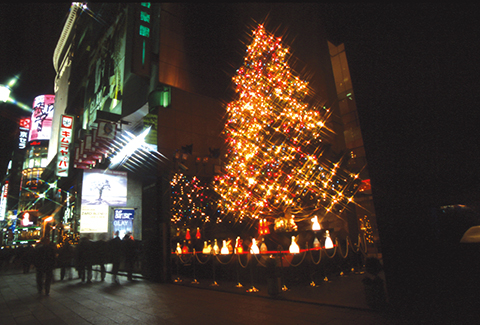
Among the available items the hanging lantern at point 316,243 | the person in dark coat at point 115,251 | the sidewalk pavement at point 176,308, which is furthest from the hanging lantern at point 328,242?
the person in dark coat at point 115,251

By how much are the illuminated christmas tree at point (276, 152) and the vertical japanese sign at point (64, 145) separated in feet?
38.4

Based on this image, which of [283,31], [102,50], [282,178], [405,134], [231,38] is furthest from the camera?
[102,50]

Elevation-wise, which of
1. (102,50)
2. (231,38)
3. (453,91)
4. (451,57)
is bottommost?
(453,91)

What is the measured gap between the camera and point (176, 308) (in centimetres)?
535

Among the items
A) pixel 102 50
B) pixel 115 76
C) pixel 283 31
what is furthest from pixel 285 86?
pixel 102 50

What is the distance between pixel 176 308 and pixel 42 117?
4936 cm

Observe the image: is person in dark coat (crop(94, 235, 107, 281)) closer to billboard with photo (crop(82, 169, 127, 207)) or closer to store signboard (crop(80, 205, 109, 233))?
store signboard (crop(80, 205, 109, 233))

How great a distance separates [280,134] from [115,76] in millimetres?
15622

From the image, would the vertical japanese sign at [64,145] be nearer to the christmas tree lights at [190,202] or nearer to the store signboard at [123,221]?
the store signboard at [123,221]

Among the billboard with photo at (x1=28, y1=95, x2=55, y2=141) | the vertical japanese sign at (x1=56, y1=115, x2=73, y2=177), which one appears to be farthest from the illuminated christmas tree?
the billboard with photo at (x1=28, y1=95, x2=55, y2=141)

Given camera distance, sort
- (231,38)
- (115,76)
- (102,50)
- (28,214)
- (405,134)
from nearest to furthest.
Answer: (405,134)
(231,38)
(115,76)
(102,50)
(28,214)

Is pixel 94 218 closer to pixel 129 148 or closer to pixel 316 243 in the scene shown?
pixel 129 148

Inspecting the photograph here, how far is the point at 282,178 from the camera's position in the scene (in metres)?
11.0

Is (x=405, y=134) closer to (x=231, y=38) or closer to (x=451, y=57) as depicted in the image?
(x=451, y=57)
